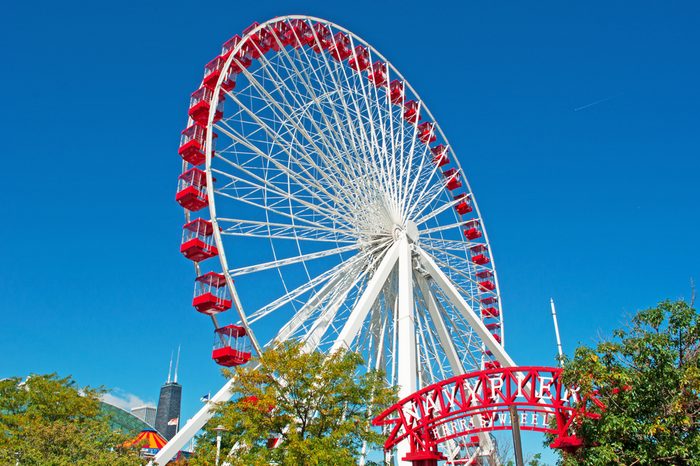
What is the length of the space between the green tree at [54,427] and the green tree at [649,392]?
17292 mm

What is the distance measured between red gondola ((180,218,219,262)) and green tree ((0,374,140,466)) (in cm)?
840

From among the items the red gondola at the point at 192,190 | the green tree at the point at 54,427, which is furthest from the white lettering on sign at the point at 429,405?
the green tree at the point at 54,427

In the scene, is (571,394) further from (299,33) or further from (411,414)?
(299,33)

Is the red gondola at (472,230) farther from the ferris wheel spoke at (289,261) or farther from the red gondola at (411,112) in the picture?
the ferris wheel spoke at (289,261)

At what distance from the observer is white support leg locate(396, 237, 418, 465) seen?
76.8ft

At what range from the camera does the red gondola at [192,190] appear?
2497 cm

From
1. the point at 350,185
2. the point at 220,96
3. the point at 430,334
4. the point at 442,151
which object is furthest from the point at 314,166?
the point at 442,151

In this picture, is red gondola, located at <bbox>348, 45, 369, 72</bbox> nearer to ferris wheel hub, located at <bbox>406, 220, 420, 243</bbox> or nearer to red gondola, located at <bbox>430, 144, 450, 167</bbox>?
red gondola, located at <bbox>430, 144, 450, 167</bbox>

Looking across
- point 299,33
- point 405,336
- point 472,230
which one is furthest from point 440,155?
point 405,336

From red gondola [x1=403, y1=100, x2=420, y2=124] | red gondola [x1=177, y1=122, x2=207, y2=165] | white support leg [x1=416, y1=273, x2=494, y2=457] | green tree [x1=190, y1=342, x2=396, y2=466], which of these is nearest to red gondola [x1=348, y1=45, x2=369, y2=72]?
red gondola [x1=403, y1=100, x2=420, y2=124]

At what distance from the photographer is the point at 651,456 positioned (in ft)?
48.3

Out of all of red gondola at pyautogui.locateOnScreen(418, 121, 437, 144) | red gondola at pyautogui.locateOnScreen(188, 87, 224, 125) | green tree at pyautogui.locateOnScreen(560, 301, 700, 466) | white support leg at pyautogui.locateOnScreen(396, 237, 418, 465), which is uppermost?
red gondola at pyautogui.locateOnScreen(418, 121, 437, 144)

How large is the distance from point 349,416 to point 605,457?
8.86m

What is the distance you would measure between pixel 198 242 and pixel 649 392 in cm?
1608
